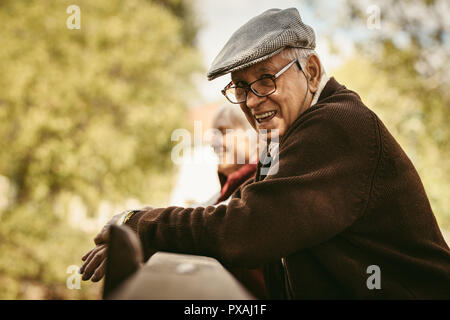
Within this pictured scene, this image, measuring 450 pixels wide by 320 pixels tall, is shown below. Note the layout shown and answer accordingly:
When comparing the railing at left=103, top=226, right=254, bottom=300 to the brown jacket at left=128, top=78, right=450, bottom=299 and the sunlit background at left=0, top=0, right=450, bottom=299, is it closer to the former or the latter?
the brown jacket at left=128, top=78, right=450, bottom=299

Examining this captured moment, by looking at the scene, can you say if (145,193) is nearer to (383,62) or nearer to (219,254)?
(383,62)

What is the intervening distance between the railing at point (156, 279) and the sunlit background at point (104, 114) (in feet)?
16.1

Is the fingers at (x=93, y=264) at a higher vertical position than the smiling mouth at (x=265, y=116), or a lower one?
lower

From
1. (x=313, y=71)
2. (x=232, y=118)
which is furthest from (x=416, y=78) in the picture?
(x=313, y=71)

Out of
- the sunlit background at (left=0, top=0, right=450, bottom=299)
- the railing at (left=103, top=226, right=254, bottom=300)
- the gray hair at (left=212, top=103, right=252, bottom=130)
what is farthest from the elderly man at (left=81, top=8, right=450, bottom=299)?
the sunlit background at (left=0, top=0, right=450, bottom=299)

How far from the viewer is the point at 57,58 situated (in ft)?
22.7

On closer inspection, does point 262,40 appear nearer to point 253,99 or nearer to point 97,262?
point 253,99

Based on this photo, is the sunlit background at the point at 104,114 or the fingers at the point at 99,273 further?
the sunlit background at the point at 104,114

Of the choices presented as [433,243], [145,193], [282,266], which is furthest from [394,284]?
[145,193]

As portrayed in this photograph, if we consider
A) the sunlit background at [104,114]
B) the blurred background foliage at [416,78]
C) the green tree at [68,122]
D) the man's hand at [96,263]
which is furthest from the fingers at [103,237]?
the blurred background foliage at [416,78]

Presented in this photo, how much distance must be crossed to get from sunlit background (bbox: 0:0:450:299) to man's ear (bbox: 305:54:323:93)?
420 cm

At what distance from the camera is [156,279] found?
31.6 inches

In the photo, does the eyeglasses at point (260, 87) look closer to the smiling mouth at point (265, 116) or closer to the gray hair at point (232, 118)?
the smiling mouth at point (265, 116)

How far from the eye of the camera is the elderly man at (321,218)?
118cm
